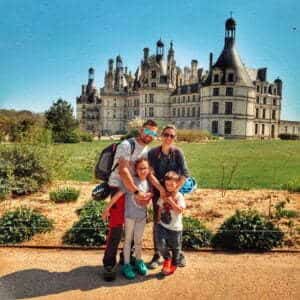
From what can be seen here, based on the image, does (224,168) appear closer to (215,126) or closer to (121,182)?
(121,182)

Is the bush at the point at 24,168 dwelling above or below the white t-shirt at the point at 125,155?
below

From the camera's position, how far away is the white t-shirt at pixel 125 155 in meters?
3.83

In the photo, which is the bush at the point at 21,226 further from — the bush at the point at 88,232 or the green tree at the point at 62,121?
the green tree at the point at 62,121

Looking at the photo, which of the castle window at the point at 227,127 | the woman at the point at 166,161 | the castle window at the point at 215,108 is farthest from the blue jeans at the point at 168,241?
the castle window at the point at 215,108

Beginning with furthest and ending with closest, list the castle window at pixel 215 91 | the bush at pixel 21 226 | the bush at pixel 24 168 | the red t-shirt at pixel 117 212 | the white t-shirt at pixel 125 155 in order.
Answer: the castle window at pixel 215 91
the bush at pixel 24 168
the bush at pixel 21 226
the red t-shirt at pixel 117 212
the white t-shirt at pixel 125 155

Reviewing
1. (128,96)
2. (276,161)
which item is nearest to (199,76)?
(128,96)

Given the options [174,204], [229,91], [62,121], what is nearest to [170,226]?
[174,204]

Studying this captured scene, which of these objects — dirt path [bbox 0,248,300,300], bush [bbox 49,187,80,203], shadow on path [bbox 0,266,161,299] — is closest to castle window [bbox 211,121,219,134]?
bush [bbox 49,187,80,203]

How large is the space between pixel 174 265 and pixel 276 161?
10.8 metres

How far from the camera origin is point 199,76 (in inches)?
2106

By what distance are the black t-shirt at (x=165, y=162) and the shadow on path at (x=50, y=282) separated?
45.5 inches

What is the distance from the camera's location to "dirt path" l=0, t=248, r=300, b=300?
12.0 ft

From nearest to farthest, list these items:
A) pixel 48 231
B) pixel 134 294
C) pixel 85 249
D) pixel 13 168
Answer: pixel 134 294, pixel 85 249, pixel 48 231, pixel 13 168

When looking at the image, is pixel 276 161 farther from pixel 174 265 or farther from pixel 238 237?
pixel 174 265
